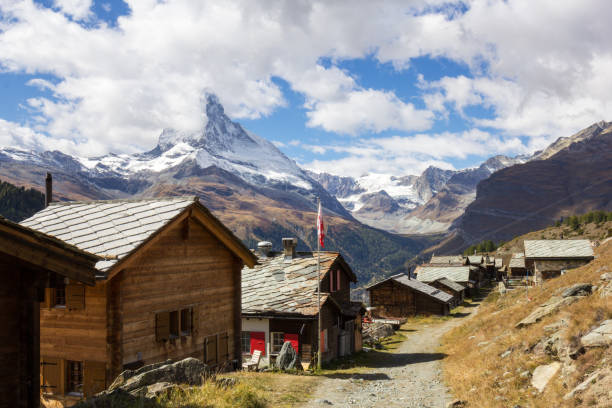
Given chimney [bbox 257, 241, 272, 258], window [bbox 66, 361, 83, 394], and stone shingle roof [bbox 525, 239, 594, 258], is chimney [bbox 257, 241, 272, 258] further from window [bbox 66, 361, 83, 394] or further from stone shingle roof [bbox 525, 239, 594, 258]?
stone shingle roof [bbox 525, 239, 594, 258]

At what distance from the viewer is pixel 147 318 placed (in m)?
17.5

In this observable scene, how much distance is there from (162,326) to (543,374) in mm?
12804

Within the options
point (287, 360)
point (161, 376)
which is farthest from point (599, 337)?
point (287, 360)

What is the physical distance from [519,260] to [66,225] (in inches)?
4285

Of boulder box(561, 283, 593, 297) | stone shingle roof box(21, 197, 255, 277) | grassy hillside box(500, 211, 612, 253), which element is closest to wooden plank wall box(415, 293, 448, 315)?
boulder box(561, 283, 593, 297)

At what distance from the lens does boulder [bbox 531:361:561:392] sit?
575 inches

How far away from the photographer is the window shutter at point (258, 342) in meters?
32.2

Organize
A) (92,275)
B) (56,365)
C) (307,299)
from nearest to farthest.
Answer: (92,275), (56,365), (307,299)

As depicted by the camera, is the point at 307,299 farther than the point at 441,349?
No

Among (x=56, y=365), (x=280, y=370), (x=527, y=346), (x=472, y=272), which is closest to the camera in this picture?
(x=56, y=365)

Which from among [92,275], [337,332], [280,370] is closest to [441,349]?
[337,332]

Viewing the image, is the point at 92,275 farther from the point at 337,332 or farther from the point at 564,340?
the point at 337,332

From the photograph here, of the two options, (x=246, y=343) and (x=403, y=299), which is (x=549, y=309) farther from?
(x=403, y=299)

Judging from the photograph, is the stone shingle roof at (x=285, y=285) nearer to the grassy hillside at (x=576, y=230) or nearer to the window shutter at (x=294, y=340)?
the window shutter at (x=294, y=340)
